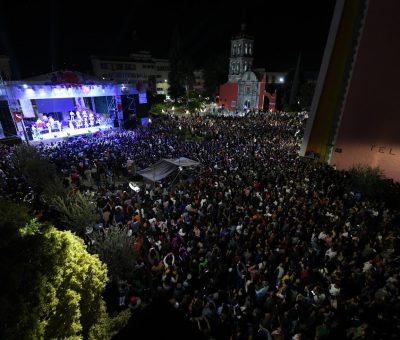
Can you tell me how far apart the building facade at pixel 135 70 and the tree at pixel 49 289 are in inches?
1619

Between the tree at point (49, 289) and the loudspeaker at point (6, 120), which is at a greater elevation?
the tree at point (49, 289)

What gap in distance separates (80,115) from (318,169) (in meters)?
23.5

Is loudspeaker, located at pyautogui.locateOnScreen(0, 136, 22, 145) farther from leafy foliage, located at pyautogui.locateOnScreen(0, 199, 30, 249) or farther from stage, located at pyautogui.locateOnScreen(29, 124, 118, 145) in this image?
leafy foliage, located at pyautogui.locateOnScreen(0, 199, 30, 249)

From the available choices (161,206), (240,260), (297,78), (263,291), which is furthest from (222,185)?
(297,78)

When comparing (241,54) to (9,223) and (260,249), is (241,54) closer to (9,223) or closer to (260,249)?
(260,249)

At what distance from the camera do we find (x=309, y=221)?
8.62 metres

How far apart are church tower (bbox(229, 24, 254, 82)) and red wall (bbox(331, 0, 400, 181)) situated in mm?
35034

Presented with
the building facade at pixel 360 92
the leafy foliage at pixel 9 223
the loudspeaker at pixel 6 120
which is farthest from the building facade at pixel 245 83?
the leafy foliage at pixel 9 223

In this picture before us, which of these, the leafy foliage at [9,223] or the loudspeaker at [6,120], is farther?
the loudspeaker at [6,120]

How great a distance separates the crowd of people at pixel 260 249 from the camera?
540 cm

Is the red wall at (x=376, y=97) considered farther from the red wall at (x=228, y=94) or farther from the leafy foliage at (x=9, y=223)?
the red wall at (x=228, y=94)

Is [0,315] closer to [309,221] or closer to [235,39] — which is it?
[309,221]

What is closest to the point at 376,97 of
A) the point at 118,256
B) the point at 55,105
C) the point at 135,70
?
the point at 118,256

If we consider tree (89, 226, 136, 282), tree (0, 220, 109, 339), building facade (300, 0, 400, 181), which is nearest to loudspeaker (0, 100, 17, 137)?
tree (89, 226, 136, 282)
